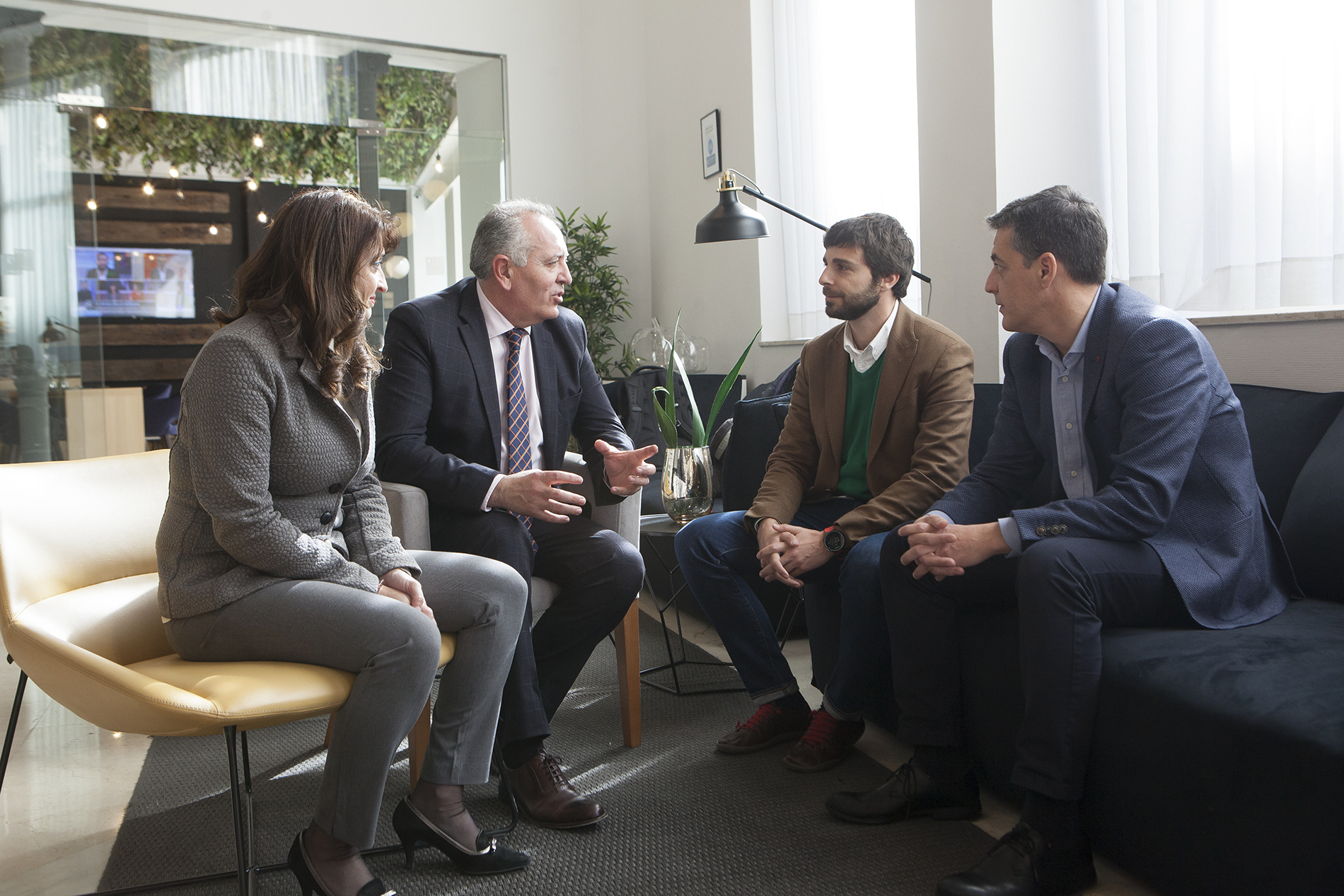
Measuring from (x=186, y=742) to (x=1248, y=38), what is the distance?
3043 mm

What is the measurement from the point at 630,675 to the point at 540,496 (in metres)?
0.52

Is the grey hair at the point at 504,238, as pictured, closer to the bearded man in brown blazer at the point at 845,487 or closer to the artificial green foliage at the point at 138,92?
the bearded man in brown blazer at the point at 845,487

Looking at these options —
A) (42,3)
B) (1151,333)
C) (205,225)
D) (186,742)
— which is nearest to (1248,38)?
(1151,333)

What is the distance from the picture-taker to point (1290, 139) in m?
2.22

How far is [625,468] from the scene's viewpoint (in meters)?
2.13

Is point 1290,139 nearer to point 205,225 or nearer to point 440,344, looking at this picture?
point 440,344

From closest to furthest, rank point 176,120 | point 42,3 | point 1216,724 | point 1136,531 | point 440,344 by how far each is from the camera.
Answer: point 1216,724
point 1136,531
point 440,344
point 42,3
point 176,120

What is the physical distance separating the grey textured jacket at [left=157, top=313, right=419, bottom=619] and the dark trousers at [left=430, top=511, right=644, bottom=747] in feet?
1.26

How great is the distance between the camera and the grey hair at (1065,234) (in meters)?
1.81

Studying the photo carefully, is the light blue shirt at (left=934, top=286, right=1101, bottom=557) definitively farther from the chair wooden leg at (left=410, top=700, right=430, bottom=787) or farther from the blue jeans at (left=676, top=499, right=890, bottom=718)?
the chair wooden leg at (left=410, top=700, right=430, bottom=787)

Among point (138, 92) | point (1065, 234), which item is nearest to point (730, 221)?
point (1065, 234)

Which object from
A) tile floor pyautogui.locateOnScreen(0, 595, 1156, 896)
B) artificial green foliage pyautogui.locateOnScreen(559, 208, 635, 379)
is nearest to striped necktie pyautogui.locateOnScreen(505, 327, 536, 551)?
tile floor pyautogui.locateOnScreen(0, 595, 1156, 896)

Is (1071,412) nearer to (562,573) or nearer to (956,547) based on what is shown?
(956,547)

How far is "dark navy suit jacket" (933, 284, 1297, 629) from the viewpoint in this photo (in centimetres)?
159
